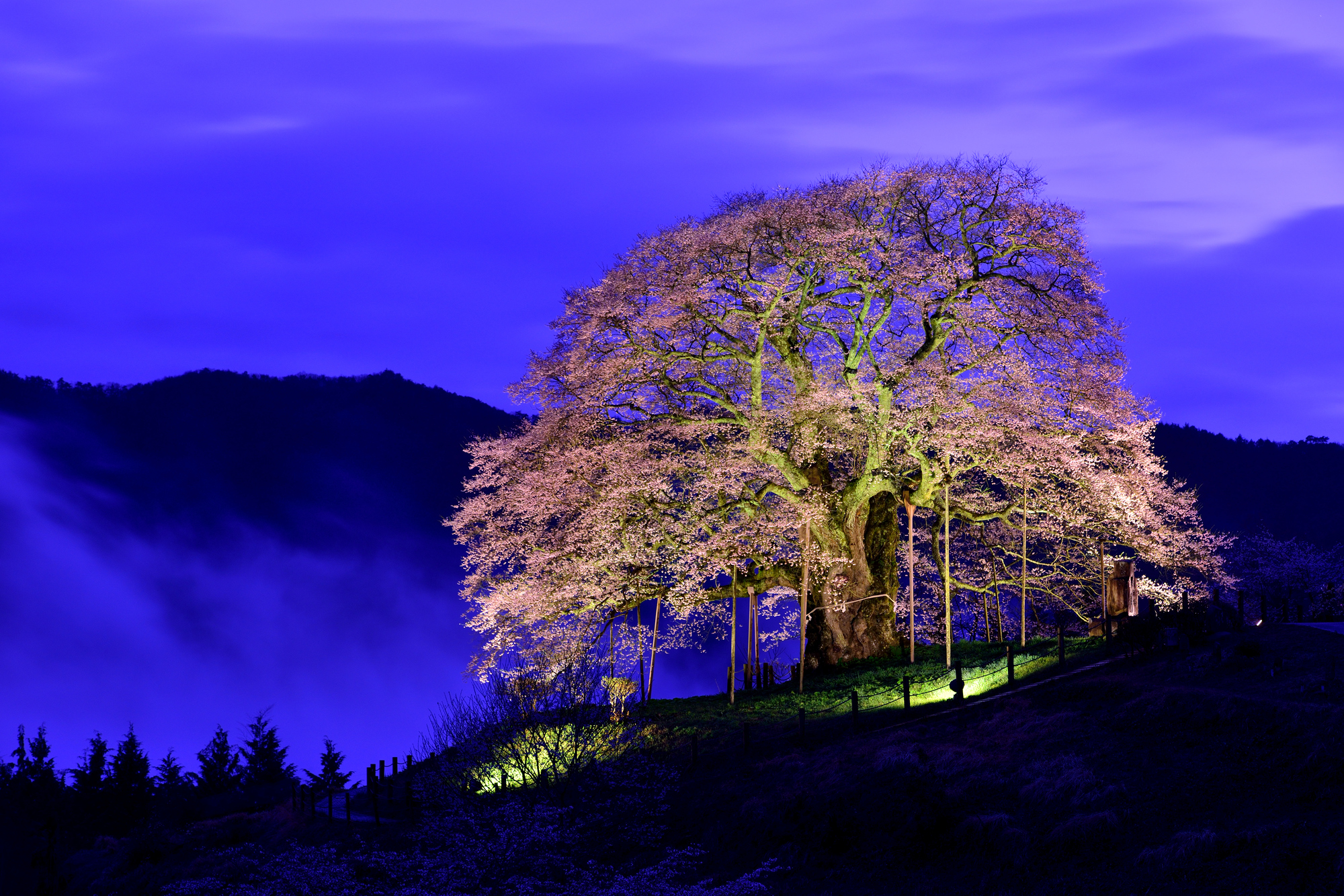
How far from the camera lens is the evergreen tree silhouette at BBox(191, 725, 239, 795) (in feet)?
169

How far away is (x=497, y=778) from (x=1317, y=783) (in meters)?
13.9

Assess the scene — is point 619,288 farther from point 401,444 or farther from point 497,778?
point 401,444

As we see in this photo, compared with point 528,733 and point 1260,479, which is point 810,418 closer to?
point 528,733

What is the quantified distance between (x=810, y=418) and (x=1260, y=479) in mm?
57967

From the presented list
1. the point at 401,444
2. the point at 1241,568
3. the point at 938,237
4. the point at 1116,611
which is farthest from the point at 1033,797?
the point at 401,444

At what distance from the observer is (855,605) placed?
29.0 m

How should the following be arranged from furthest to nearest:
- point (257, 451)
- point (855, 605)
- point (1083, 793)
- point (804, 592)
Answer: point (257, 451), point (855, 605), point (804, 592), point (1083, 793)

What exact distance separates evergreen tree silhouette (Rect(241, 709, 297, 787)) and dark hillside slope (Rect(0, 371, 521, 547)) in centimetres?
5716

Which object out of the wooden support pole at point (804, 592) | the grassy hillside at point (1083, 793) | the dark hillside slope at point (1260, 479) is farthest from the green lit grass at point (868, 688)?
Result: the dark hillside slope at point (1260, 479)

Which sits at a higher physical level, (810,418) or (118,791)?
(810,418)

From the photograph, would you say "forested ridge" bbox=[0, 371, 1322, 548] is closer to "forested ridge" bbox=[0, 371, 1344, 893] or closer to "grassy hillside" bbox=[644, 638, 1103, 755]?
"forested ridge" bbox=[0, 371, 1344, 893]

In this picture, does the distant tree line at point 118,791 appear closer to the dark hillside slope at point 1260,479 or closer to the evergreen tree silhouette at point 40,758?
the evergreen tree silhouette at point 40,758

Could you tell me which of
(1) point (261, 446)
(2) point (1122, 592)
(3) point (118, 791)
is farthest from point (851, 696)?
(1) point (261, 446)

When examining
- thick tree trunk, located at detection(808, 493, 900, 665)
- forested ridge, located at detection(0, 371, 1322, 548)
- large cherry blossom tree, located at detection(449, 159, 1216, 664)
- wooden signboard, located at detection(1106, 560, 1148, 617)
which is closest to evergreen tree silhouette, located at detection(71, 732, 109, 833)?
large cherry blossom tree, located at detection(449, 159, 1216, 664)
